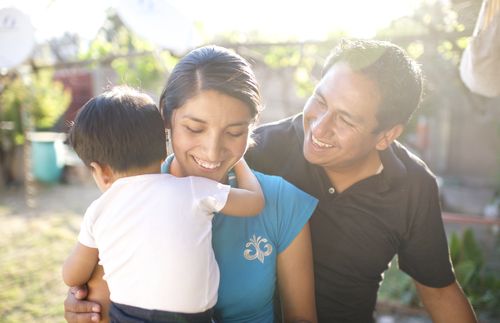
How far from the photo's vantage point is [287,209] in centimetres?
163

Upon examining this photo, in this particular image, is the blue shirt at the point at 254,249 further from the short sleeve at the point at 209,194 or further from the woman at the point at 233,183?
the short sleeve at the point at 209,194

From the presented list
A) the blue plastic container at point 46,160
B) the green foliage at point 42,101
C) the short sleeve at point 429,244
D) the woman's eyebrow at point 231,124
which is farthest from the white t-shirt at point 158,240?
the blue plastic container at point 46,160

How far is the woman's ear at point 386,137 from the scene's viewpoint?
6.38 feet

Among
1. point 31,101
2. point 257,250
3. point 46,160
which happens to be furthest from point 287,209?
point 46,160

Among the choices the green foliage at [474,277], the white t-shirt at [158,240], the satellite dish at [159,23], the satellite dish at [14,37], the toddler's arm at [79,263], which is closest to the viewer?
the white t-shirt at [158,240]

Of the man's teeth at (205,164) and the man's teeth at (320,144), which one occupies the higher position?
the man's teeth at (205,164)

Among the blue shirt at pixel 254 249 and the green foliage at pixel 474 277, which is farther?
the green foliage at pixel 474 277

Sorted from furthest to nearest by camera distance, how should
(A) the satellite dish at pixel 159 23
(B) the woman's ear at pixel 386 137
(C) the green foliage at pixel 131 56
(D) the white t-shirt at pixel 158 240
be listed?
(C) the green foliage at pixel 131 56, (A) the satellite dish at pixel 159 23, (B) the woman's ear at pixel 386 137, (D) the white t-shirt at pixel 158 240

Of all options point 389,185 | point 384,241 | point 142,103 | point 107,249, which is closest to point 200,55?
point 142,103

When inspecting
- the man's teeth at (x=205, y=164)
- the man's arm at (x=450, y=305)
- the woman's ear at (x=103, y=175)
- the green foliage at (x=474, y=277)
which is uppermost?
the man's teeth at (x=205, y=164)

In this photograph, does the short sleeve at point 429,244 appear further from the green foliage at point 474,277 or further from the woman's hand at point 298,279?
the green foliage at point 474,277

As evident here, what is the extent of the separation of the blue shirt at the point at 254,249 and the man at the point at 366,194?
292 millimetres

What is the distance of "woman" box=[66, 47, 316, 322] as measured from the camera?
142cm

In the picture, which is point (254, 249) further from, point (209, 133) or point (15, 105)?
point (15, 105)
